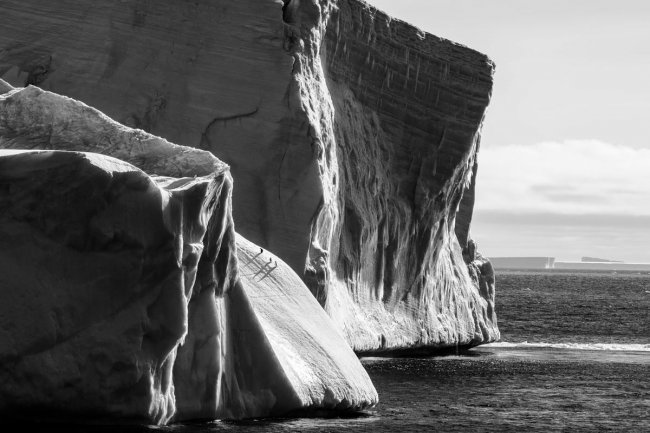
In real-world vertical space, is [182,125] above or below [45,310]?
above

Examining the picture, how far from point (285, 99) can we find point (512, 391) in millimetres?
8083

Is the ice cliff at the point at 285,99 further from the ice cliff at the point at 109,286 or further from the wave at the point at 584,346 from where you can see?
the ice cliff at the point at 109,286

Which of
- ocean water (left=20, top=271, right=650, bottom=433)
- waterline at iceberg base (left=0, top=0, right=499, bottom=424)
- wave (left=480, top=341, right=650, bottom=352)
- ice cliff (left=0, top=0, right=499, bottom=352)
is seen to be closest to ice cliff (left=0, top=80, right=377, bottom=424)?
waterline at iceberg base (left=0, top=0, right=499, bottom=424)

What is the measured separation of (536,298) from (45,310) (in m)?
79.1

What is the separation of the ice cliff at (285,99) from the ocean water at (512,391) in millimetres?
2760

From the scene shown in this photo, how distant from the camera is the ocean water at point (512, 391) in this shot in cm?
2134

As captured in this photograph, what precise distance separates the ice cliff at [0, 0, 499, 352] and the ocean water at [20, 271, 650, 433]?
2.76 m

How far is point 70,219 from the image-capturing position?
57.9 feet

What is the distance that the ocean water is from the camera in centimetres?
2134

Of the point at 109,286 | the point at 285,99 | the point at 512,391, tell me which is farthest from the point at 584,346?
the point at 109,286

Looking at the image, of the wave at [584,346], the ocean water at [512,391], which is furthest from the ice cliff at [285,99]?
the wave at [584,346]

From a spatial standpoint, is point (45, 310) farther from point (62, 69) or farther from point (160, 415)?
point (62, 69)

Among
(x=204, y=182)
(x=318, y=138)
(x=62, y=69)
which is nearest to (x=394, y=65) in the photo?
(x=318, y=138)

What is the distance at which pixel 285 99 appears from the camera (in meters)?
29.6
